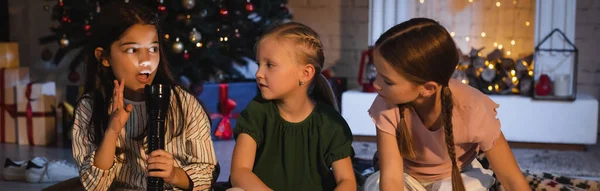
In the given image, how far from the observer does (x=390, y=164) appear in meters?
1.72

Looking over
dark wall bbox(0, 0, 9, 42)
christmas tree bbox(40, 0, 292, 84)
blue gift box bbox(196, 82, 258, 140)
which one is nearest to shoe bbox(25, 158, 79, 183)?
christmas tree bbox(40, 0, 292, 84)

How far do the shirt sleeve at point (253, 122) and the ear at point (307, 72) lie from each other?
13cm

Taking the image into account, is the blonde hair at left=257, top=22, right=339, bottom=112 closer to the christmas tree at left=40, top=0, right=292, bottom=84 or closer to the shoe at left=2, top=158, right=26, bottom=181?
the shoe at left=2, top=158, right=26, bottom=181

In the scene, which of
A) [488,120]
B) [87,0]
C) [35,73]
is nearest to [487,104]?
[488,120]

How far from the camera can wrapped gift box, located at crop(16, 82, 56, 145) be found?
3590 millimetres

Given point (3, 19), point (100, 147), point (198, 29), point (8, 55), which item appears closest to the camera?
point (100, 147)

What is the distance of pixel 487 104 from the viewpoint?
1.72m

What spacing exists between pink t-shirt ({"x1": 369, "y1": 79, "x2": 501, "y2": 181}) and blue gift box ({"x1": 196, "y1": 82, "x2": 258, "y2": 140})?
187cm

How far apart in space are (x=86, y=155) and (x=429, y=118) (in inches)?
31.3

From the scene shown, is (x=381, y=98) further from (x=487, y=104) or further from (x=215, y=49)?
(x=215, y=49)

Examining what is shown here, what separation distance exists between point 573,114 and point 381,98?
198 centimetres

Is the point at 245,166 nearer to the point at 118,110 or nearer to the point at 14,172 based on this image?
the point at 118,110

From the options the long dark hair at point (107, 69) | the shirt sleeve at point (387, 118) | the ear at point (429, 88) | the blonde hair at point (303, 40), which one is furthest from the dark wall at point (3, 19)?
the ear at point (429, 88)

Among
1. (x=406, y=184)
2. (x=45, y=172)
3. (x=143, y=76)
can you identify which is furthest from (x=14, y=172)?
(x=406, y=184)
